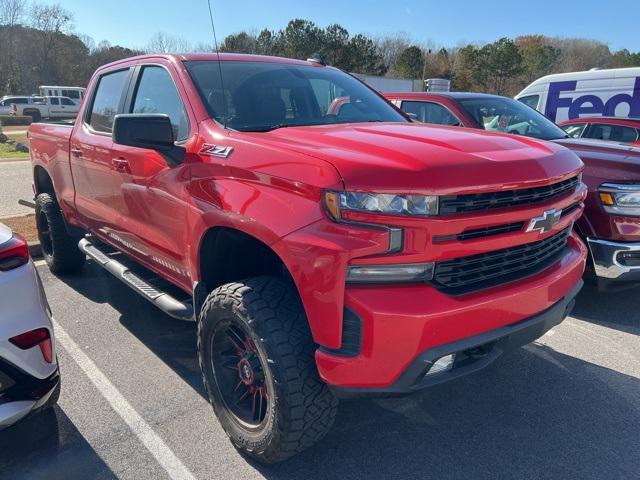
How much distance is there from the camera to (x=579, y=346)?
379 centimetres

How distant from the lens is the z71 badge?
2.55 m

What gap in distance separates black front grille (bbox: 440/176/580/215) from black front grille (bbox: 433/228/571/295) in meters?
0.21

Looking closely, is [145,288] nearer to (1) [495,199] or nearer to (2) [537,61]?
(1) [495,199]

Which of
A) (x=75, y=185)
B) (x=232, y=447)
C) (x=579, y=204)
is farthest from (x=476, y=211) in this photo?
(x=75, y=185)

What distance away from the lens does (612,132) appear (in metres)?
7.55

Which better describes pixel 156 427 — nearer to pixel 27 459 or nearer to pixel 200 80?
pixel 27 459

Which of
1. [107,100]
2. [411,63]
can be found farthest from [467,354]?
[411,63]

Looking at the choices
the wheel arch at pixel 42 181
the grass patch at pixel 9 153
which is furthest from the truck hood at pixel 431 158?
the grass patch at pixel 9 153

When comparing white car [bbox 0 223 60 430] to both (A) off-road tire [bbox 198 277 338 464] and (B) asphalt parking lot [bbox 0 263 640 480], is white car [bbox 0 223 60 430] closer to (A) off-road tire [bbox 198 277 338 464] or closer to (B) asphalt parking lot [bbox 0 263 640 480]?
(B) asphalt parking lot [bbox 0 263 640 480]

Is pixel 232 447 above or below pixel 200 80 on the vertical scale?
below

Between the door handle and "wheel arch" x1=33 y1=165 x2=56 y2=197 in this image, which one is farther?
"wheel arch" x1=33 y1=165 x2=56 y2=197

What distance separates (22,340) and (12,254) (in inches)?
15.3

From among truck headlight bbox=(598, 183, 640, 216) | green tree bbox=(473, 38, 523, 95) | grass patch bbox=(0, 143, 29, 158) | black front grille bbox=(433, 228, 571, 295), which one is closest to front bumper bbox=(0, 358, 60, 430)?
black front grille bbox=(433, 228, 571, 295)

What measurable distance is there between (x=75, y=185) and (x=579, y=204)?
383cm
